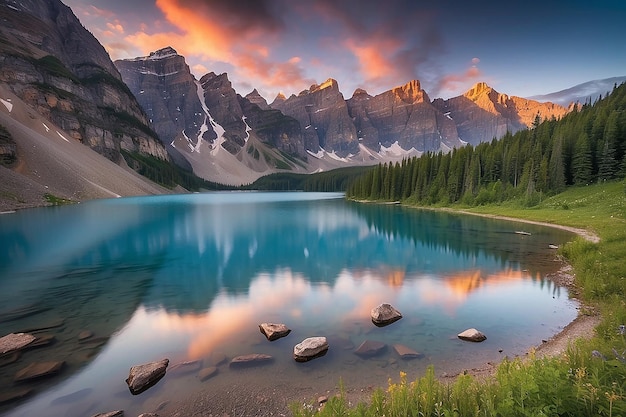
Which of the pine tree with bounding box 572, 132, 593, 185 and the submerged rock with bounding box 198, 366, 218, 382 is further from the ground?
the pine tree with bounding box 572, 132, 593, 185

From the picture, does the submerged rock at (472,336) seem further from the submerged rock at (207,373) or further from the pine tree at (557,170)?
the pine tree at (557,170)

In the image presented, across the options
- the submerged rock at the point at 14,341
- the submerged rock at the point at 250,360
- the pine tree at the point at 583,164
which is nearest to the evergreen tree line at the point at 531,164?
the pine tree at the point at 583,164

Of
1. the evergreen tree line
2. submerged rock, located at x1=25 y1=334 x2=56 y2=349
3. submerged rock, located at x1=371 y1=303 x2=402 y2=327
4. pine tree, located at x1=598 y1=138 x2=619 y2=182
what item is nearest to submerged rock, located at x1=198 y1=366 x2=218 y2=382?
submerged rock, located at x1=25 y1=334 x2=56 y2=349

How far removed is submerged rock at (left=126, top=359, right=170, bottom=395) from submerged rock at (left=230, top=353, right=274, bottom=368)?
8.66 feet

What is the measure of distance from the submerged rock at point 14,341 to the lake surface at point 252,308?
2.78ft

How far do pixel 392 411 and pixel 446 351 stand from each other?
27.9ft

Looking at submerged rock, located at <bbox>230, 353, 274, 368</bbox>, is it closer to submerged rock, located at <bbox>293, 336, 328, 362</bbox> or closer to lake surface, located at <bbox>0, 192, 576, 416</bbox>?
lake surface, located at <bbox>0, 192, 576, 416</bbox>

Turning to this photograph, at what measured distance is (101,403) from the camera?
10.5 m

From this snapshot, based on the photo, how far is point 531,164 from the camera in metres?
→ 84.2

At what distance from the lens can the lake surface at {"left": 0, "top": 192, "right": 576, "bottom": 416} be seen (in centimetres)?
1183

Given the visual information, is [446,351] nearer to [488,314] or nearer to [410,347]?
[410,347]

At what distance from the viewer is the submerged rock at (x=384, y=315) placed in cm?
1667

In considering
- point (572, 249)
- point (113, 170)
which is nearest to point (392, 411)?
point (572, 249)

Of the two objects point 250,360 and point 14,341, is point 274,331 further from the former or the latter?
point 14,341
